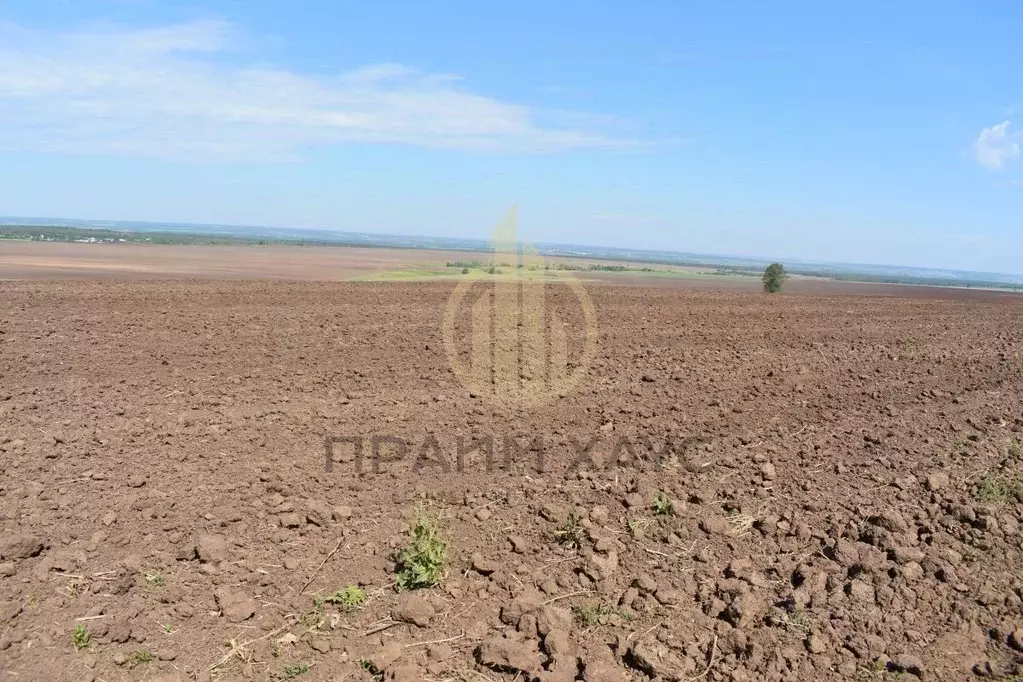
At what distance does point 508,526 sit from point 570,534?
0.45 metres

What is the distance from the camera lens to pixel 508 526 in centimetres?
535

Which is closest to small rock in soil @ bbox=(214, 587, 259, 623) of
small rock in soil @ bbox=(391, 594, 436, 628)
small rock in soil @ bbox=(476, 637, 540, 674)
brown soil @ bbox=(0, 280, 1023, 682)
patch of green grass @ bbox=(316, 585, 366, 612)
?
brown soil @ bbox=(0, 280, 1023, 682)

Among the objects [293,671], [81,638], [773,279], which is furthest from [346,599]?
[773,279]

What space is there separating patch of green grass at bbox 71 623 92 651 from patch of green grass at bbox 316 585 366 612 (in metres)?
1.18

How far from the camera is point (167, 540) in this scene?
5148 millimetres

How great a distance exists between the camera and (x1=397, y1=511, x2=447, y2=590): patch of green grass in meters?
4.67

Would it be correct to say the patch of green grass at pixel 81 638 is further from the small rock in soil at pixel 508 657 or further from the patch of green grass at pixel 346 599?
the small rock in soil at pixel 508 657

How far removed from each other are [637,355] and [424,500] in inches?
230

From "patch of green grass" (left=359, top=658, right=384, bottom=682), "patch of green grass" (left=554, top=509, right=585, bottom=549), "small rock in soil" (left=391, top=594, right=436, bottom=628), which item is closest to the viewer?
"patch of green grass" (left=359, top=658, right=384, bottom=682)

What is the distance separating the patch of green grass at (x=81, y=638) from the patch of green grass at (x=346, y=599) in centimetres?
118

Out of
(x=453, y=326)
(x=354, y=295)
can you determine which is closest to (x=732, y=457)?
(x=453, y=326)

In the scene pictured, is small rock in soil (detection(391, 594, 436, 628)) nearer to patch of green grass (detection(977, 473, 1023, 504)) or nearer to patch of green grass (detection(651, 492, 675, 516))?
patch of green grass (detection(651, 492, 675, 516))

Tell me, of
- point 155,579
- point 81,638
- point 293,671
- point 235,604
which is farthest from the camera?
point 155,579

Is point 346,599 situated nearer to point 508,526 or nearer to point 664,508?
point 508,526
